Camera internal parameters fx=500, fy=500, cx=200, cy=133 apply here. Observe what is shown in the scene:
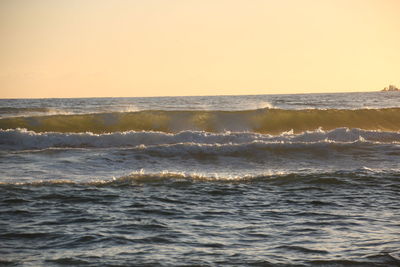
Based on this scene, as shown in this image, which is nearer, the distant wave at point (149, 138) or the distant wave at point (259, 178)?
the distant wave at point (259, 178)

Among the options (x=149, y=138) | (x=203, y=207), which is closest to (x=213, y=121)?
(x=149, y=138)

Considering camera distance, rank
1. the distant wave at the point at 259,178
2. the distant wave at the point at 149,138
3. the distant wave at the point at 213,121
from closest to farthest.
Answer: the distant wave at the point at 259,178, the distant wave at the point at 149,138, the distant wave at the point at 213,121

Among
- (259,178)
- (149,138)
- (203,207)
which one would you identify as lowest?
(203,207)

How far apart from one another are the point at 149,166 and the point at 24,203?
5.78m

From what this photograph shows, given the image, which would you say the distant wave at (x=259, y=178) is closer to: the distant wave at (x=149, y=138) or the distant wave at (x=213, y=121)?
the distant wave at (x=149, y=138)

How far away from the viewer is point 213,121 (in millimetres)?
28844

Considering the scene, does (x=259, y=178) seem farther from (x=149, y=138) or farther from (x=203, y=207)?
(x=149, y=138)

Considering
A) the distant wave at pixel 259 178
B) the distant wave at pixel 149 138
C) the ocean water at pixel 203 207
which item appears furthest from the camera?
the distant wave at pixel 149 138

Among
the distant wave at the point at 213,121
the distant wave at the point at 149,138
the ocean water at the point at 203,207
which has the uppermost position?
the distant wave at the point at 213,121

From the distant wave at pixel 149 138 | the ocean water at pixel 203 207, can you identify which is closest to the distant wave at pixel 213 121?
the distant wave at pixel 149 138

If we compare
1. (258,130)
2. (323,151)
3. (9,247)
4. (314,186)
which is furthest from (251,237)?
(258,130)

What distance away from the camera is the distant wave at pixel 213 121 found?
27.5 meters

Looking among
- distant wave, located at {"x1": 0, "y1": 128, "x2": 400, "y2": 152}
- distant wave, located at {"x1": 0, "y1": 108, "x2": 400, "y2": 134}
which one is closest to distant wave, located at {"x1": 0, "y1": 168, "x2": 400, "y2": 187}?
distant wave, located at {"x1": 0, "y1": 128, "x2": 400, "y2": 152}

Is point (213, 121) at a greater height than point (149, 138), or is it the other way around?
point (213, 121)
